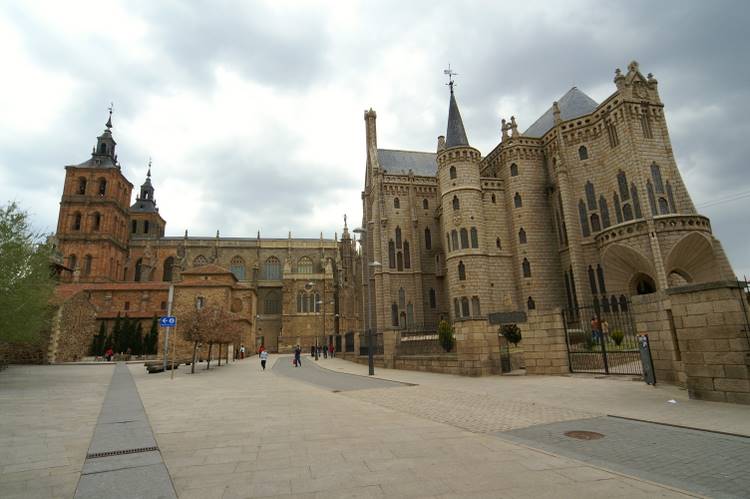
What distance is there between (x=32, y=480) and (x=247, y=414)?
440 cm

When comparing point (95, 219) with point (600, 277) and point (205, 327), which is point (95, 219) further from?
point (600, 277)

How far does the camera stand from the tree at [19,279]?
15461 mm

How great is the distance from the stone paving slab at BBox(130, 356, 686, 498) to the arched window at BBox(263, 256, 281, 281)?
5231 centimetres

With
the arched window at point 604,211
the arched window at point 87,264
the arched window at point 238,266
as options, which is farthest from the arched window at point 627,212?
the arched window at point 87,264

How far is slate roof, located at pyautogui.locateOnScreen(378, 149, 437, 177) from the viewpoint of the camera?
42.8 m

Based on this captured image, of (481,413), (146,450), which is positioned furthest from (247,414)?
(481,413)

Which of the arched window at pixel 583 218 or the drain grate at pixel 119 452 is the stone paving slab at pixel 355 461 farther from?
the arched window at pixel 583 218

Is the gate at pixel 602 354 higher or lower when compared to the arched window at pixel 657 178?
lower

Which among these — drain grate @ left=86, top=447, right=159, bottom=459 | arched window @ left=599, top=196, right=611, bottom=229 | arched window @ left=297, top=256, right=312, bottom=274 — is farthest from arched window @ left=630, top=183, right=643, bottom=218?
arched window @ left=297, top=256, right=312, bottom=274

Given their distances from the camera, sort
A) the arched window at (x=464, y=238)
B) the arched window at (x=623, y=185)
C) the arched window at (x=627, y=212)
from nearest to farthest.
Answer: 1. the arched window at (x=627, y=212)
2. the arched window at (x=623, y=185)
3. the arched window at (x=464, y=238)

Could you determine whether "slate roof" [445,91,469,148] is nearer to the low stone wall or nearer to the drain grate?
the low stone wall

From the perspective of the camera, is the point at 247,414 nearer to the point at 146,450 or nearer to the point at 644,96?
the point at 146,450

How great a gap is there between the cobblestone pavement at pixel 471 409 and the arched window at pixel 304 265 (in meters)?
→ 48.8

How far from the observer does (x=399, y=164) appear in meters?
43.7
